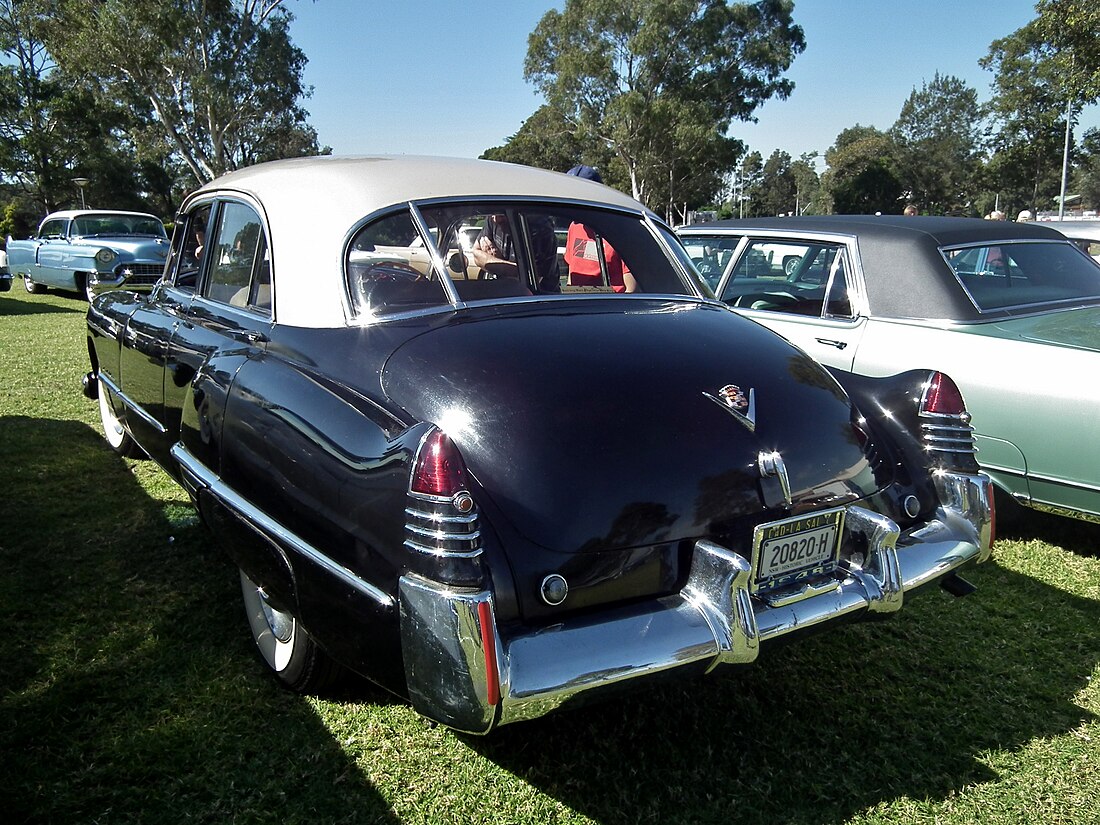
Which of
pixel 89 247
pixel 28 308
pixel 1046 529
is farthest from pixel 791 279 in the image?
pixel 28 308

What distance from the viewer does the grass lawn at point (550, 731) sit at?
217 centimetres

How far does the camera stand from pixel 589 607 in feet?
6.45

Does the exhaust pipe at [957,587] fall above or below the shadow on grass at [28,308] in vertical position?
above

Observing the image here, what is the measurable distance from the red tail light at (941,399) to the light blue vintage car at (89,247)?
40.1 feet

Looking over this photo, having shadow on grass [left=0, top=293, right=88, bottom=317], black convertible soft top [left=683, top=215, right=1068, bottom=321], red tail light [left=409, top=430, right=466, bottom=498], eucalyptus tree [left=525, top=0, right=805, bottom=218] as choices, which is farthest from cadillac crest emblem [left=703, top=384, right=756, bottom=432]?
eucalyptus tree [left=525, top=0, right=805, bottom=218]

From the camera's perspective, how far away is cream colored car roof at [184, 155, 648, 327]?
2.70 metres

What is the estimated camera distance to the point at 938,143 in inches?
3150

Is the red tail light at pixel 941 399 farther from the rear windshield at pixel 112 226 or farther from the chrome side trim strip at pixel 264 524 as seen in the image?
the rear windshield at pixel 112 226

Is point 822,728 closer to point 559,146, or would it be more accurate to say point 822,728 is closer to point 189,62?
point 189,62

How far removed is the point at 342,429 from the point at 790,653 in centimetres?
187

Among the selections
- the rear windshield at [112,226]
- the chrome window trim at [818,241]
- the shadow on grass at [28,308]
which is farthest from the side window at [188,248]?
the rear windshield at [112,226]

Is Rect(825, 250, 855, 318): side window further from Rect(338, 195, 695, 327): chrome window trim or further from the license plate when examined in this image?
the license plate

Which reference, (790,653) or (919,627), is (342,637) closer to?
(790,653)

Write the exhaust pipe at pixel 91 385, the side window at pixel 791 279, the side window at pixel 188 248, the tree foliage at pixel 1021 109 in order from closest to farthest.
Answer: the side window at pixel 188 248, the side window at pixel 791 279, the exhaust pipe at pixel 91 385, the tree foliage at pixel 1021 109
